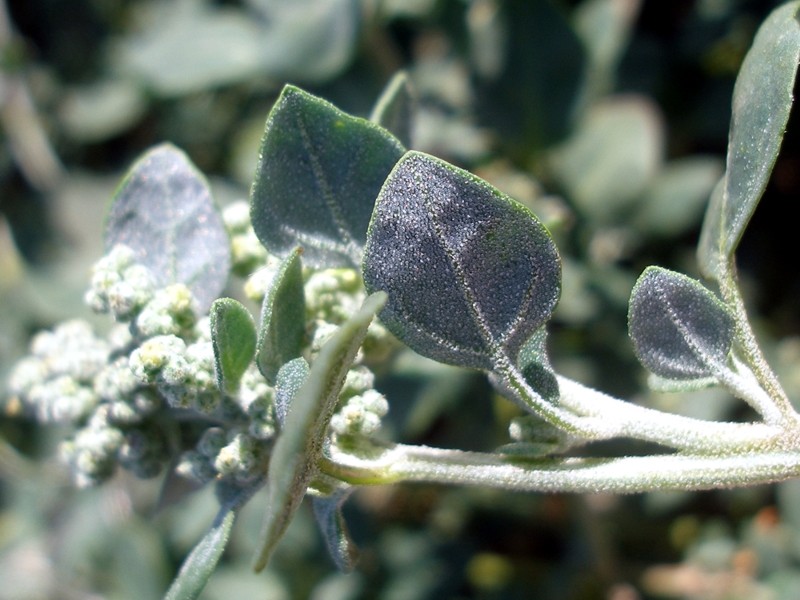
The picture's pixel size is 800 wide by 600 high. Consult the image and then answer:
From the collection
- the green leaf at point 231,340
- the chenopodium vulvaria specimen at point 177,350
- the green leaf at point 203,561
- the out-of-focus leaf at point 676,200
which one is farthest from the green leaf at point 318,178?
the out-of-focus leaf at point 676,200

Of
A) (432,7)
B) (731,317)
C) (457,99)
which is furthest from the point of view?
(457,99)

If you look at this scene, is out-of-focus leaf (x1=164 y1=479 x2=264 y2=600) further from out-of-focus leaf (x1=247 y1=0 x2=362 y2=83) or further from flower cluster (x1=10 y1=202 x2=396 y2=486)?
out-of-focus leaf (x1=247 y1=0 x2=362 y2=83)

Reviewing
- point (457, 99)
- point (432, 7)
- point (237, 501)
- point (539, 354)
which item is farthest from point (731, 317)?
point (457, 99)

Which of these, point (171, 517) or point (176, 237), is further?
point (171, 517)

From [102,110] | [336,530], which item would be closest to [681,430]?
[336,530]

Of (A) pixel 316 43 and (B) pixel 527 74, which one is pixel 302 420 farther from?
(B) pixel 527 74

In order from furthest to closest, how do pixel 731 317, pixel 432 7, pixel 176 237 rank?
1. pixel 432 7
2. pixel 176 237
3. pixel 731 317

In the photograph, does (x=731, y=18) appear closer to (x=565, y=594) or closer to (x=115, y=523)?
(x=565, y=594)
